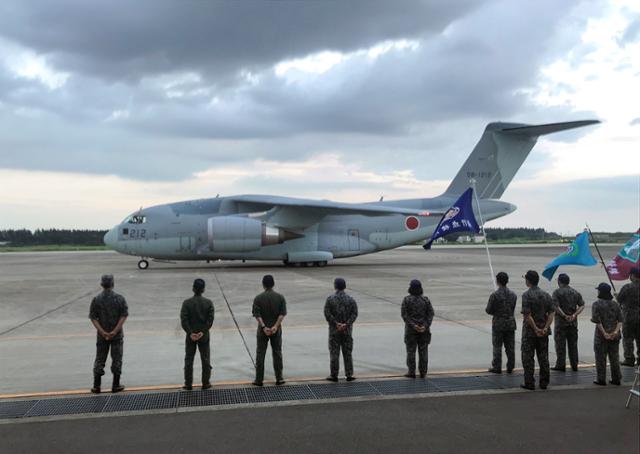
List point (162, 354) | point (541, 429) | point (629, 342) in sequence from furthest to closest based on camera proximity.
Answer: point (162, 354)
point (629, 342)
point (541, 429)

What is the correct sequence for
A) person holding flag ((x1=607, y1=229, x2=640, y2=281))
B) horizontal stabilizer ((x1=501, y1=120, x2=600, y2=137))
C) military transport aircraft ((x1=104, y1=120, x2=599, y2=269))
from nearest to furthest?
person holding flag ((x1=607, y1=229, x2=640, y2=281)) < horizontal stabilizer ((x1=501, y1=120, x2=600, y2=137)) < military transport aircraft ((x1=104, y1=120, x2=599, y2=269))

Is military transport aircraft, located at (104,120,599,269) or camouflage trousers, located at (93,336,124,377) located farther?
military transport aircraft, located at (104,120,599,269)

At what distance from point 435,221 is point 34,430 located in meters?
25.8

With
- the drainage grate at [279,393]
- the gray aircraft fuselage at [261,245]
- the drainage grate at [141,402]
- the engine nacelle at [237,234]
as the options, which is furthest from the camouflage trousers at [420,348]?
the gray aircraft fuselage at [261,245]

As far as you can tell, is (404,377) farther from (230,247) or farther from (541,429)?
(230,247)

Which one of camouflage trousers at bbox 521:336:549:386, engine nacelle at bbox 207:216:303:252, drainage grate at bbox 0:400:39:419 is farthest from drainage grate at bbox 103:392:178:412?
engine nacelle at bbox 207:216:303:252

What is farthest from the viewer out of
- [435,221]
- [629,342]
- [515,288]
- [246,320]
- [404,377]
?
[435,221]

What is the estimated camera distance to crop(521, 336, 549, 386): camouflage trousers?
255 inches

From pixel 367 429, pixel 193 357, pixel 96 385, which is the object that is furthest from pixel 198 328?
pixel 367 429

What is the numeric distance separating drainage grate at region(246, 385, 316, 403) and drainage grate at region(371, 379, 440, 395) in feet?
3.14

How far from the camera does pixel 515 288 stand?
57.4ft

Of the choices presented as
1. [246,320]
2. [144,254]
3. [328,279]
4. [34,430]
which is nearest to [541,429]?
→ [34,430]

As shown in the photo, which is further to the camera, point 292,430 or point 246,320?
point 246,320

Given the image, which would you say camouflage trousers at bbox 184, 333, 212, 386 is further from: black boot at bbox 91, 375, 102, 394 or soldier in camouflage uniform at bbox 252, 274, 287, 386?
black boot at bbox 91, 375, 102, 394
